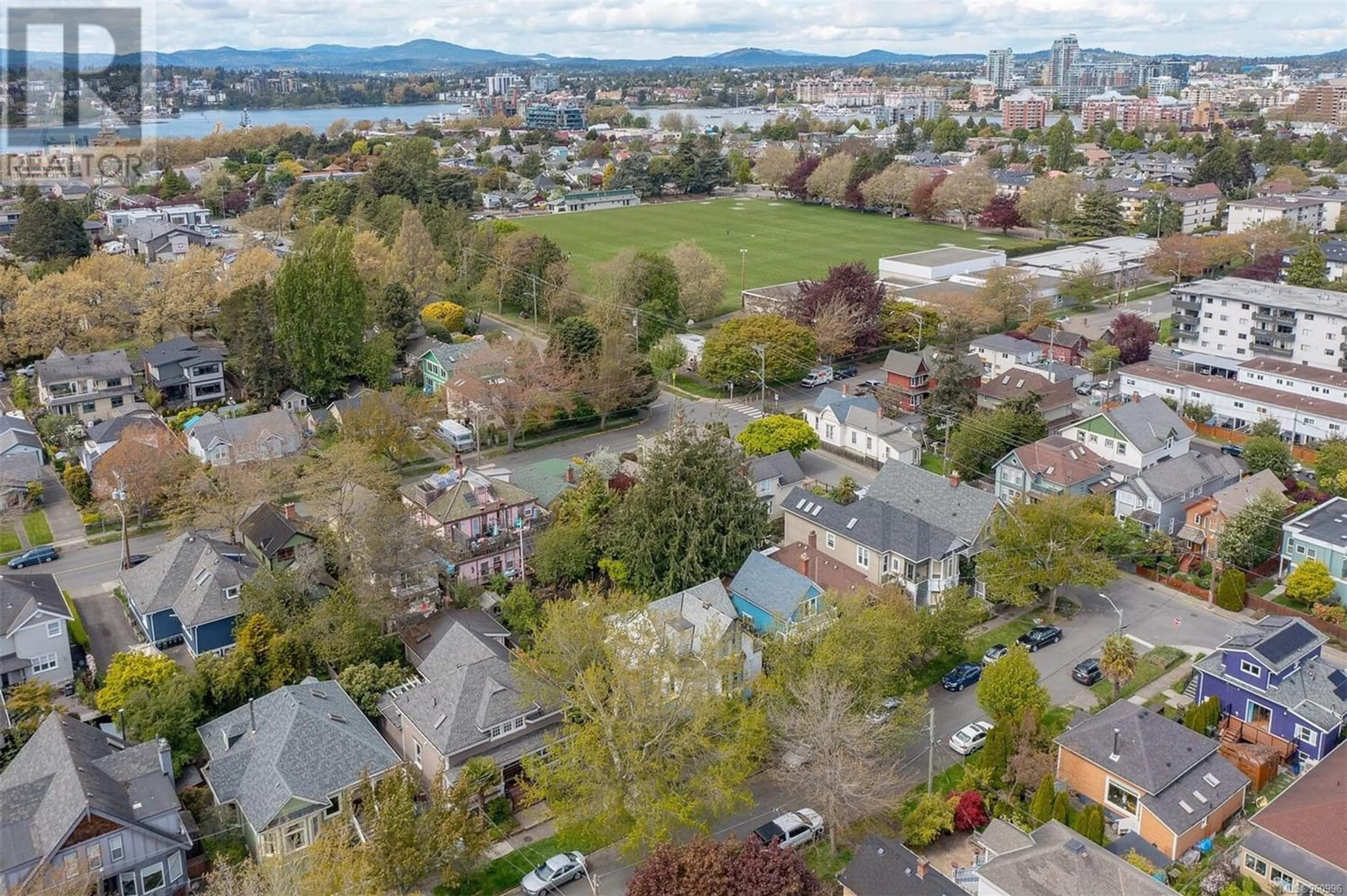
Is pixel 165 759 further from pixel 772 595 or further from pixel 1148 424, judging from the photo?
pixel 1148 424

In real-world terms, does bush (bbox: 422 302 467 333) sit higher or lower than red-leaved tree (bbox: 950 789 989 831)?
higher

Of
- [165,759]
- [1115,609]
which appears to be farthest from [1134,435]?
[165,759]

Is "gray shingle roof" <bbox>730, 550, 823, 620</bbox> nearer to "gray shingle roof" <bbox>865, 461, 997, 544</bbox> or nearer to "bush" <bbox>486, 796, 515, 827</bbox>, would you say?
"gray shingle roof" <bbox>865, 461, 997, 544</bbox>

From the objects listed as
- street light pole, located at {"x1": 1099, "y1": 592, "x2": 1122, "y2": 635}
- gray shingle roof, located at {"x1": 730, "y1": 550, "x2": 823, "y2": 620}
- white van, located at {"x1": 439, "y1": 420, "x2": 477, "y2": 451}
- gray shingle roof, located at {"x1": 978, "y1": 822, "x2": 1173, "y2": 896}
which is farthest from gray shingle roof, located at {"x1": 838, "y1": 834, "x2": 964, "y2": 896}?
white van, located at {"x1": 439, "y1": 420, "x2": 477, "y2": 451}

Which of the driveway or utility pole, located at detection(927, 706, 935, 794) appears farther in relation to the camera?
the driveway

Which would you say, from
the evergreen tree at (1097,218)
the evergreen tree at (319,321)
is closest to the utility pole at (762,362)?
the evergreen tree at (319,321)
